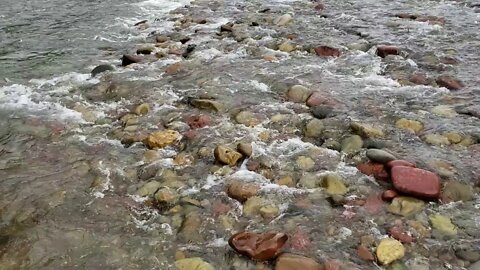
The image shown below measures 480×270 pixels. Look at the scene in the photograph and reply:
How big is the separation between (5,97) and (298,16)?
622cm

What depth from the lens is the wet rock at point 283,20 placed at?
9984 millimetres

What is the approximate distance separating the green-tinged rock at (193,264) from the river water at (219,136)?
0.21ft

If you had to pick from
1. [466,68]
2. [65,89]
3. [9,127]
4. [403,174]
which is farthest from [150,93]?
[466,68]

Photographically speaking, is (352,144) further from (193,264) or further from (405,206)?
(193,264)

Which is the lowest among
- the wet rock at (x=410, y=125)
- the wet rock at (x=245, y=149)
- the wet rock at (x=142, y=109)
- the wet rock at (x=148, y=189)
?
the wet rock at (x=142, y=109)

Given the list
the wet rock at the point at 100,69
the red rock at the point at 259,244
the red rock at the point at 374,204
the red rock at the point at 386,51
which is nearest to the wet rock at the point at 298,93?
the red rock at the point at 386,51

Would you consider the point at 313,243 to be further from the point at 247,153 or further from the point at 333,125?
the point at 333,125

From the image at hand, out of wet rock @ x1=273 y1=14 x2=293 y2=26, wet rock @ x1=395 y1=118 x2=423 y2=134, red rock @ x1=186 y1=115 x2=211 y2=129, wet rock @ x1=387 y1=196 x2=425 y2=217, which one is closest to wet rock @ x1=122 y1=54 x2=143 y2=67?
red rock @ x1=186 y1=115 x2=211 y2=129

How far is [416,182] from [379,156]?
Answer: 555 mm

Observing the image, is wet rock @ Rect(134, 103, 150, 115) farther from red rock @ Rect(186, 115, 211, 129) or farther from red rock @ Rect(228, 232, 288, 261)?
red rock @ Rect(228, 232, 288, 261)

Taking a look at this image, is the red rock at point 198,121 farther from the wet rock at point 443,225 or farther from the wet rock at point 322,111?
the wet rock at point 443,225

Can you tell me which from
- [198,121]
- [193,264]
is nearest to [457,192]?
[193,264]

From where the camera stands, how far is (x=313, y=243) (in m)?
3.97

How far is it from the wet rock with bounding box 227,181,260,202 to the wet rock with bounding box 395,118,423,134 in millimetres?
2040
